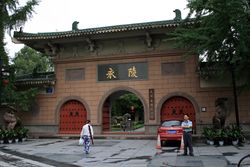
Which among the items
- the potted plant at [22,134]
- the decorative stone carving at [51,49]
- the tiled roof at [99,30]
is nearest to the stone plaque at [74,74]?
the decorative stone carving at [51,49]

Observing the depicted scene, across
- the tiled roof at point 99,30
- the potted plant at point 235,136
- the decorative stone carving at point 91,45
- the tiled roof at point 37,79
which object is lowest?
the potted plant at point 235,136

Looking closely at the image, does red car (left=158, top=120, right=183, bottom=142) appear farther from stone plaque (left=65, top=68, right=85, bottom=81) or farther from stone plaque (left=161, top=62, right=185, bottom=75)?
A: stone plaque (left=65, top=68, right=85, bottom=81)

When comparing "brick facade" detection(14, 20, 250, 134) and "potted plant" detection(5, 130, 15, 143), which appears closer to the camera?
"potted plant" detection(5, 130, 15, 143)

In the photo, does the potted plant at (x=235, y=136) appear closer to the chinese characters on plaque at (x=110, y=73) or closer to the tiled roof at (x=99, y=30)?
the tiled roof at (x=99, y=30)

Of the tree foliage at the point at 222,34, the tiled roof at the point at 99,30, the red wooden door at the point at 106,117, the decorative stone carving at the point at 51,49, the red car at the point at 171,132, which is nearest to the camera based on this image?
the tree foliage at the point at 222,34

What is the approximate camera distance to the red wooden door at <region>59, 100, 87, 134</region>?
68.9ft

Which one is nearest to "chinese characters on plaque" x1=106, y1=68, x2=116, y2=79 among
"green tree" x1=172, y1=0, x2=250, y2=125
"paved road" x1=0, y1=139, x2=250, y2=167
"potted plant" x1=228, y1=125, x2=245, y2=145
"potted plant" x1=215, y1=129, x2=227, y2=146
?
"green tree" x1=172, y1=0, x2=250, y2=125

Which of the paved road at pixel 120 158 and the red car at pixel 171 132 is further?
the red car at pixel 171 132

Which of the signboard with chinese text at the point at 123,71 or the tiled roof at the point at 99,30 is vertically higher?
the tiled roof at the point at 99,30

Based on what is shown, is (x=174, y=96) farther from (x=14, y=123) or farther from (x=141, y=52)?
(x=14, y=123)

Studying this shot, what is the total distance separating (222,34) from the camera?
14.0m

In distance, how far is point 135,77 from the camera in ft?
65.6

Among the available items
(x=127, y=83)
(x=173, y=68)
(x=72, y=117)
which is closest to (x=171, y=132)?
(x=173, y=68)

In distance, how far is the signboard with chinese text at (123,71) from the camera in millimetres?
19953
